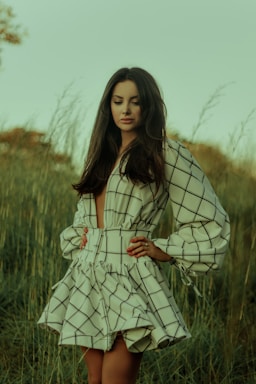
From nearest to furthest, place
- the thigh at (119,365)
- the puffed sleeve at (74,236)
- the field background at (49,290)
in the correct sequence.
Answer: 1. the thigh at (119,365)
2. the puffed sleeve at (74,236)
3. the field background at (49,290)

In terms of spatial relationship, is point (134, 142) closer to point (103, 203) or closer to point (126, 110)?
point (126, 110)

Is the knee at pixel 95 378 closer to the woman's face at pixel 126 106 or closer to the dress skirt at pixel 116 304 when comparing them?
the dress skirt at pixel 116 304

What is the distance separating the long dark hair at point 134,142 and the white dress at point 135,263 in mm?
49

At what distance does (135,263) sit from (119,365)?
Answer: 368 millimetres

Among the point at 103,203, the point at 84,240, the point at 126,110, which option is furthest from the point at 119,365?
the point at 126,110

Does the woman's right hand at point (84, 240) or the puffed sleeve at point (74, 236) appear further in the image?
the puffed sleeve at point (74, 236)

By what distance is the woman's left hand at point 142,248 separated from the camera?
8.60 ft

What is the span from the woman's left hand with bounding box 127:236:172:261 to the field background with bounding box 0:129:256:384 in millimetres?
835

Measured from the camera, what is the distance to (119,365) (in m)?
2.53

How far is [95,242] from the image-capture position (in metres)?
2.70

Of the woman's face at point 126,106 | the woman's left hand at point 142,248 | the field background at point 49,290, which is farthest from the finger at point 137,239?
the field background at point 49,290

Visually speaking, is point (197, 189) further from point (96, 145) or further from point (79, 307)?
point (79, 307)

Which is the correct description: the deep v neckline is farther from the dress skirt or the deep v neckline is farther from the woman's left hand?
the woman's left hand

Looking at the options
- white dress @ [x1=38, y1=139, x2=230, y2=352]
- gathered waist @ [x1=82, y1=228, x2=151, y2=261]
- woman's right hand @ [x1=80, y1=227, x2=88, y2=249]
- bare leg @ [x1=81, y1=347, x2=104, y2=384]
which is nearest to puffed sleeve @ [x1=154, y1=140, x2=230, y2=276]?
white dress @ [x1=38, y1=139, x2=230, y2=352]
